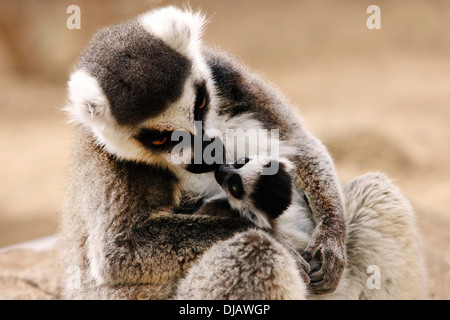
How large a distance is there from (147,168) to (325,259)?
175 centimetres

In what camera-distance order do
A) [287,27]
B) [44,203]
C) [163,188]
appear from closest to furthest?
[163,188]
[44,203]
[287,27]

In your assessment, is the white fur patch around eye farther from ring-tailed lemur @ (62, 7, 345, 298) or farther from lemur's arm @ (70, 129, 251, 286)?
lemur's arm @ (70, 129, 251, 286)

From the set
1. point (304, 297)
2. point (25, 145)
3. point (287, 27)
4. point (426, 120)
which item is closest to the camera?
point (304, 297)

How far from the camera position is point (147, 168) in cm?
450

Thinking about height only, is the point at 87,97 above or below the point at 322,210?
above

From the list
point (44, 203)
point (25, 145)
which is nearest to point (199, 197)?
point (44, 203)

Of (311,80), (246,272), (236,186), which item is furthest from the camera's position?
(311,80)

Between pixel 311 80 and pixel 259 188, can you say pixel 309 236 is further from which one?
pixel 311 80

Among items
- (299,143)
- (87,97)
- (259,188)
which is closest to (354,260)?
(299,143)

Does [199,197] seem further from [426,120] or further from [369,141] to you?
[426,120]

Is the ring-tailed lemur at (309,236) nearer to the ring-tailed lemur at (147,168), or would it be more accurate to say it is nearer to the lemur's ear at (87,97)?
the ring-tailed lemur at (147,168)

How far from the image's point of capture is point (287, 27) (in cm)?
1864

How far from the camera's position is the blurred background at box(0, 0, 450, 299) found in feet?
37.3
